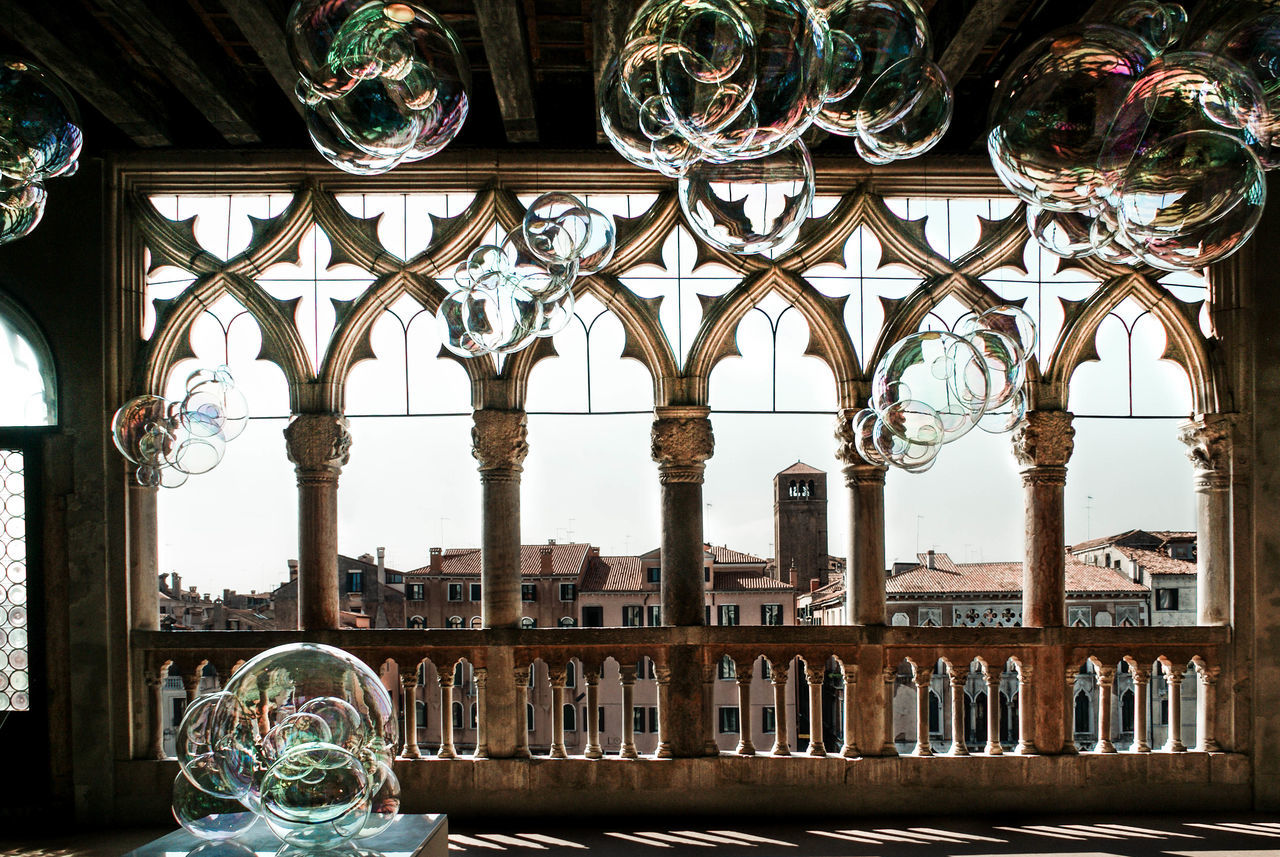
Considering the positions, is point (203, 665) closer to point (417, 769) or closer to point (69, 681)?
point (69, 681)

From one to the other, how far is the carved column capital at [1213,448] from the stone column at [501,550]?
666 centimetres

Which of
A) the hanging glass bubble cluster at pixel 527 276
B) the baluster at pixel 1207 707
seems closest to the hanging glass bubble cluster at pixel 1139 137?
the hanging glass bubble cluster at pixel 527 276

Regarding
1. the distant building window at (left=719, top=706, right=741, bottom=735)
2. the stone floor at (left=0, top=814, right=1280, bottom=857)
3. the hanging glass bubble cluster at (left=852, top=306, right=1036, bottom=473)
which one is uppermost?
the hanging glass bubble cluster at (left=852, top=306, right=1036, bottom=473)

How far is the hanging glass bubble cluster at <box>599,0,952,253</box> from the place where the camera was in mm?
4141

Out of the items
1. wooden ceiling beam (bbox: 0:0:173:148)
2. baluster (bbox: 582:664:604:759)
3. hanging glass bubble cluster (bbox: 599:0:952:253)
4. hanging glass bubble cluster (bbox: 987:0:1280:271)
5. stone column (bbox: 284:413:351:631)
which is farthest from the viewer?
stone column (bbox: 284:413:351:631)

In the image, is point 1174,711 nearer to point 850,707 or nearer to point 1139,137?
point 850,707

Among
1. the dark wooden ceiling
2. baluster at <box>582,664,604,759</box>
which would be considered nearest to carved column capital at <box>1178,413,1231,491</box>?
the dark wooden ceiling

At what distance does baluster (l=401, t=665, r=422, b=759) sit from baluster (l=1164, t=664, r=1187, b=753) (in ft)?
23.6

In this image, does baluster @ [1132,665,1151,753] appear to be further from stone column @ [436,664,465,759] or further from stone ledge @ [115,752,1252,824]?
stone column @ [436,664,465,759]

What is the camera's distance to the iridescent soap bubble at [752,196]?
5.07 metres

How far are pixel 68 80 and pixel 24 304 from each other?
103 inches

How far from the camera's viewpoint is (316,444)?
10.6 meters

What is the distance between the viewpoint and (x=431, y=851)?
522 cm

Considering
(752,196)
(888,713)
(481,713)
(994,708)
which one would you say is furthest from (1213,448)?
(752,196)
